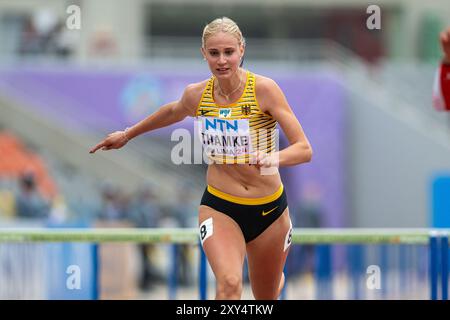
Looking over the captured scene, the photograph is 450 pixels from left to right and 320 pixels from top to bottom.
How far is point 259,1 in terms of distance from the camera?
35219 millimetres

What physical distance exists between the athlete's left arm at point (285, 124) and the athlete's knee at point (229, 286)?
0.76m

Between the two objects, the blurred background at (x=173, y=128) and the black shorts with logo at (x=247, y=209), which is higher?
the black shorts with logo at (x=247, y=209)

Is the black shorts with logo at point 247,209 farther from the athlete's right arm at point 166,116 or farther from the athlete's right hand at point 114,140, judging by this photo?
the athlete's right hand at point 114,140

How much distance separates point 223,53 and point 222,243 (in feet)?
3.87

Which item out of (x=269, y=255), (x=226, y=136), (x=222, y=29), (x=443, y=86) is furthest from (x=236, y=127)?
(x=443, y=86)

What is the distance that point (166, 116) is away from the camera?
24.5 feet

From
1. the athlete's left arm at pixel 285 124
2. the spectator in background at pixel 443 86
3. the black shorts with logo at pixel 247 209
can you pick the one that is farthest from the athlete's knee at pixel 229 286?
the spectator in background at pixel 443 86

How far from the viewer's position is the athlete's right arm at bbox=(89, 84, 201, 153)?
7.25m

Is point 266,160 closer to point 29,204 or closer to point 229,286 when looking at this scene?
point 229,286

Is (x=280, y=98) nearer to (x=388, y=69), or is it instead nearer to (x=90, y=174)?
(x=90, y=174)

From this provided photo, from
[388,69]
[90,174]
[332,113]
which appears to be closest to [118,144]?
[90,174]

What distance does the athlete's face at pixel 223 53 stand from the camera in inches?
269

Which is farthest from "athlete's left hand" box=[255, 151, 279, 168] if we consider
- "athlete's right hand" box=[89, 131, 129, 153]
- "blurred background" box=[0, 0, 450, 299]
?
"blurred background" box=[0, 0, 450, 299]
